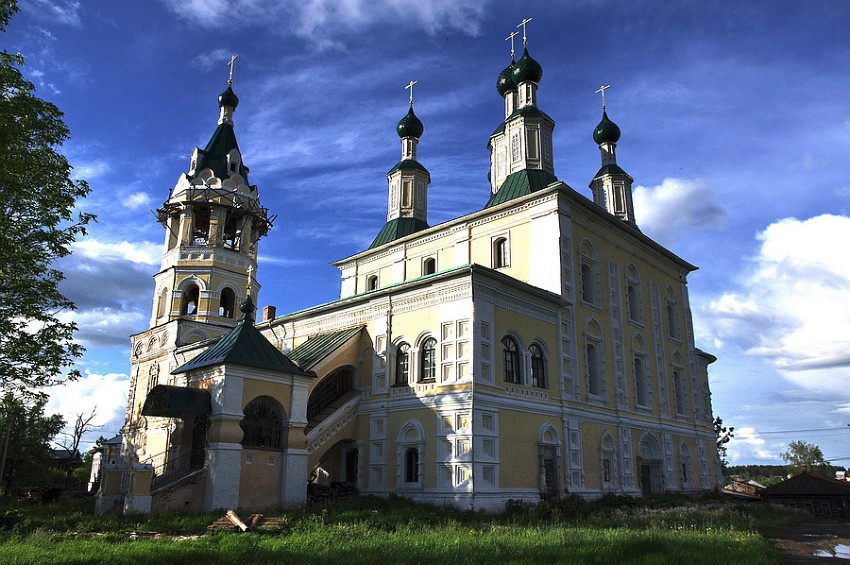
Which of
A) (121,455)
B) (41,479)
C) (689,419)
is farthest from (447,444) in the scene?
(41,479)

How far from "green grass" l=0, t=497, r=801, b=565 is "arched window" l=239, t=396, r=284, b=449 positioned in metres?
2.60

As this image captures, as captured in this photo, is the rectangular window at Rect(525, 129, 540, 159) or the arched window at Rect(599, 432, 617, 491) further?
the rectangular window at Rect(525, 129, 540, 159)

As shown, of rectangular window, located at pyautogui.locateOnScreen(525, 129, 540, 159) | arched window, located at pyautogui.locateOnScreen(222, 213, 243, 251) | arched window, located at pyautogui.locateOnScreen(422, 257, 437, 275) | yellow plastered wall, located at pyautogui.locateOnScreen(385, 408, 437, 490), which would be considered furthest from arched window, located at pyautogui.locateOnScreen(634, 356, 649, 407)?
arched window, located at pyautogui.locateOnScreen(222, 213, 243, 251)

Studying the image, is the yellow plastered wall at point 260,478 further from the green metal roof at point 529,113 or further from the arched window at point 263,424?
the green metal roof at point 529,113

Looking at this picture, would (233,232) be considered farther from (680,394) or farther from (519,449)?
(680,394)

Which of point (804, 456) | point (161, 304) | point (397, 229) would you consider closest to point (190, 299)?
point (161, 304)

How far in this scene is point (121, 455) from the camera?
90.4 ft

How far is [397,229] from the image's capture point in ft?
91.6

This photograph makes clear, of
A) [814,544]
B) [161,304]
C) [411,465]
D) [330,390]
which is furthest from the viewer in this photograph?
[161,304]

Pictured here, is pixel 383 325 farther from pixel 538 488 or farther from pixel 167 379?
pixel 167 379

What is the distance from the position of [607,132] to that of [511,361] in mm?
15634

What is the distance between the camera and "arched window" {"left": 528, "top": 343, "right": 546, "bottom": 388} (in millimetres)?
19691

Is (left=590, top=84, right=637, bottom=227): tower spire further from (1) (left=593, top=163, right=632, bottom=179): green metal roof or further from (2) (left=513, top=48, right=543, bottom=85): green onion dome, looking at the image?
(2) (left=513, top=48, right=543, bottom=85): green onion dome

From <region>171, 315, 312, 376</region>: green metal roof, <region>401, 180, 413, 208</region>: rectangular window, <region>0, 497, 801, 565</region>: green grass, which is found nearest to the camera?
<region>0, 497, 801, 565</region>: green grass
